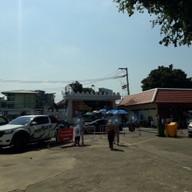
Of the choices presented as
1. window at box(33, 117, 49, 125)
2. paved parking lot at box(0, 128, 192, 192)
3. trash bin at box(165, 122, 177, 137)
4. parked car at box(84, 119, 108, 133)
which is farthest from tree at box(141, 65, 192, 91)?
paved parking lot at box(0, 128, 192, 192)

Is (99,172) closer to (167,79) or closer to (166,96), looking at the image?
(166,96)

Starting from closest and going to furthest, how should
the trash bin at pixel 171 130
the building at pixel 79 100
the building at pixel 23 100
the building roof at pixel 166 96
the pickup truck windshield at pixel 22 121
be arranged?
the pickup truck windshield at pixel 22 121 < the trash bin at pixel 171 130 < the building roof at pixel 166 96 < the building at pixel 79 100 < the building at pixel 23 100

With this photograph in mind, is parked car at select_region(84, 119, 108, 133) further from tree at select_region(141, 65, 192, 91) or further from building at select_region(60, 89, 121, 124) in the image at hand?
tree at select_region(141, 65, 192, 91)

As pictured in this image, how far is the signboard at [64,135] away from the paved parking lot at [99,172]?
18.2 feet

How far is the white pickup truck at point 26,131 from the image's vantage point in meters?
21.4

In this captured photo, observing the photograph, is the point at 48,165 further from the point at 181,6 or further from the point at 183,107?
the point at 183,107

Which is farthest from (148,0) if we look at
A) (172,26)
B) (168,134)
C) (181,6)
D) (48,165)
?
(168,134)

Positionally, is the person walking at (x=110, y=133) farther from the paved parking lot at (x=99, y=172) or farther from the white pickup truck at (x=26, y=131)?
the white pickup truck at (x=26, y=131)

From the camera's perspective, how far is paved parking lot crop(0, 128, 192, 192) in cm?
1074

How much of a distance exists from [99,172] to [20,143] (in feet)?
31.8

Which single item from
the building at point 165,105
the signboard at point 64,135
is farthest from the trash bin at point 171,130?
the building at point 165,105

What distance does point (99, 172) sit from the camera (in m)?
12.9

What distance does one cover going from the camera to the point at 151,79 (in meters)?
76.4

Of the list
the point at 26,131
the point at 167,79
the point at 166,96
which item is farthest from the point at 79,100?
the point at 26,131
